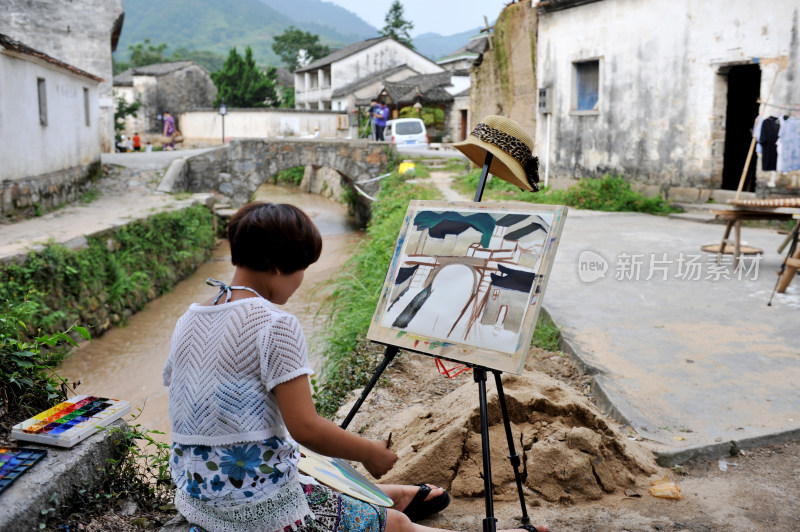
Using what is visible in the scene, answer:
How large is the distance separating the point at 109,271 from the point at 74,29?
1421 centimetres

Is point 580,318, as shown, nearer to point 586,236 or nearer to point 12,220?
point 586,236

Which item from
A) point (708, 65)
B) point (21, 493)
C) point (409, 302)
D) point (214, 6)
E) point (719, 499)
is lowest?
point (719, 499)

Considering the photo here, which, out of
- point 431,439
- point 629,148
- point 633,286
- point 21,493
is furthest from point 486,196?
point 21,493

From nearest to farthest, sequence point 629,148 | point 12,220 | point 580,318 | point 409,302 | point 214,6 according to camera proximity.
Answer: point 409,302
point 580,318
point 12,220
point 629,148
point 214,6

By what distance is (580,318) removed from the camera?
17.5ft

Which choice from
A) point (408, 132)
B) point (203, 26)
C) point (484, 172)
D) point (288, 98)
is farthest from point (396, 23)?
point (203, 26)

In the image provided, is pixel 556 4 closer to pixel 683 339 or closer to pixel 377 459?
pixel 683 339

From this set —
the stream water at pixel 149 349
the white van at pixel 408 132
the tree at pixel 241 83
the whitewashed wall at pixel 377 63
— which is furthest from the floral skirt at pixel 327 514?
the whitewashed wall at pixel 377 63

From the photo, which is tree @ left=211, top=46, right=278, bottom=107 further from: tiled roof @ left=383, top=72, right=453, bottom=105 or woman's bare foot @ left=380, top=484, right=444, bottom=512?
woman's bare foot @ left=380, top=484, right=444, bottom=512

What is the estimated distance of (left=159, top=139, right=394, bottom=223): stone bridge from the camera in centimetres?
1658

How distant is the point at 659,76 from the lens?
11.8 meters

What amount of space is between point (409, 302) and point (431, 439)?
759 millimetres

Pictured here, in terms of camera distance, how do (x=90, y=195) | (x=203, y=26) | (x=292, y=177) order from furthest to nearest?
1. (x=203, y=26)
2. (x=292, y=177)
3. (x=90, y=195)

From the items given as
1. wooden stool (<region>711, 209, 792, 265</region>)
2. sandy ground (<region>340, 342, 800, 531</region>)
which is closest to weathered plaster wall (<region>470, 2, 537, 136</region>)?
wooden stool (<region>711, 209, 792, 265</region>)
